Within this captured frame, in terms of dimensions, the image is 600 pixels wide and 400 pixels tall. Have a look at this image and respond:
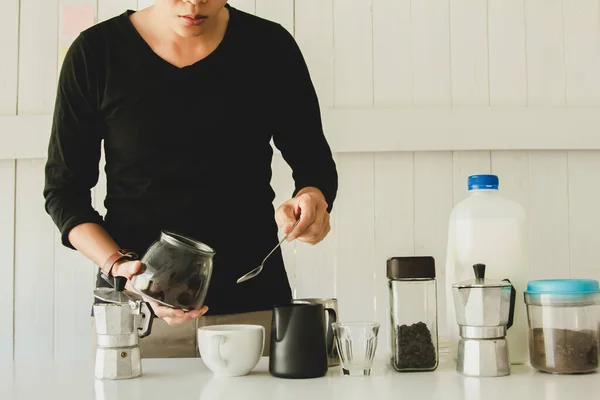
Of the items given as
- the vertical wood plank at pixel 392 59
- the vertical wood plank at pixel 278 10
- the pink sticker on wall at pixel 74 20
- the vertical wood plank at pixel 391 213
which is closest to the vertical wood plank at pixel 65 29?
the pink sticker on wall at pixel 74 20

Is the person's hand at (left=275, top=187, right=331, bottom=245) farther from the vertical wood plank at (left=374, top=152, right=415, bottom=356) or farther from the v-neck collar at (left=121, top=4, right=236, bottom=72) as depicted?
the vertical wood plank at (left=374, top=152, right=415, bottom=356)

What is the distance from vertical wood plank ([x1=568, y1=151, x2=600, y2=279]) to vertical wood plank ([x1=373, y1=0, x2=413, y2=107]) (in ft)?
1.82

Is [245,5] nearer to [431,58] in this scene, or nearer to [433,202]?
[431,58]

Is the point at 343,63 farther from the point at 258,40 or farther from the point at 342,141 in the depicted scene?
the point at 258,40

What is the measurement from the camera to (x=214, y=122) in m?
1.37

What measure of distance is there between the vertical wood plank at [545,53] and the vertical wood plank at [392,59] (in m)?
0.38

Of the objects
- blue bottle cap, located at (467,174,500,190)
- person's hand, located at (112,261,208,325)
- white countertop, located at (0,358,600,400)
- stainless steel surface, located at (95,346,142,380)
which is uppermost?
blue bottle cap, located at (467,174,500,190)

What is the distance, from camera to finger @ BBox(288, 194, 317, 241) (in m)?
1.14

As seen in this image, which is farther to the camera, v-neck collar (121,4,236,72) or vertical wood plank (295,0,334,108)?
vertical wood plank (295,0,334,108)

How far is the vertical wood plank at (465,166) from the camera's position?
2080 millimetres

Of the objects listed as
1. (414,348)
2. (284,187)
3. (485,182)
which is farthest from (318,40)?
(414,348)

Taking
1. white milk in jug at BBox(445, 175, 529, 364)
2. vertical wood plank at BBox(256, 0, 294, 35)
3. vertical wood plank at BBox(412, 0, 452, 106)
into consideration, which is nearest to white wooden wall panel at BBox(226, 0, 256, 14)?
vertical wood plank at BBox(256, 0, 294, 35)

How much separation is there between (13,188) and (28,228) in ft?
0.43

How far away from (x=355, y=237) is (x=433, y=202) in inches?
10.3
